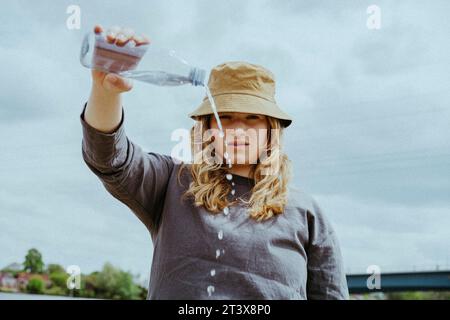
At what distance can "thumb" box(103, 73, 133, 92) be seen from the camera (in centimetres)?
126

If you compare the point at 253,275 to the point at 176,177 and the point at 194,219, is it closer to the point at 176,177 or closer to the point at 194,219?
the point at 194,219

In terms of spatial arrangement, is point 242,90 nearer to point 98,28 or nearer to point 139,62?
point 139,62

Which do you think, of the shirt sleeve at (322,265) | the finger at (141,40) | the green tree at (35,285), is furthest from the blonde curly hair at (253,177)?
the green tree at (35,285)

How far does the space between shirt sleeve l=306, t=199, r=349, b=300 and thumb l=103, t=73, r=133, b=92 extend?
1.89ft

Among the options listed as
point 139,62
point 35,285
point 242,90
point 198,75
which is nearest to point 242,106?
point 242,90

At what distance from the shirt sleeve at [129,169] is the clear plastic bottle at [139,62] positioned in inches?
4.7

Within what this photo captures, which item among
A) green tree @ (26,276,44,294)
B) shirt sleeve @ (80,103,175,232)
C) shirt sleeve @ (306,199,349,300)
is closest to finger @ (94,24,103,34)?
shirt sleeve @ (80,103,175,232)

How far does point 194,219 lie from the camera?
1.41 m

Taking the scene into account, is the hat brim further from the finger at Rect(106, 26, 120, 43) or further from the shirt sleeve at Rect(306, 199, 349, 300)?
the finger at Rect(106, 26, 120, 43)

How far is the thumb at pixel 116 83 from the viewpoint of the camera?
1261mm

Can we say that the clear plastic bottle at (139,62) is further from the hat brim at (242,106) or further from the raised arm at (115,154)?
the hat brim at (242,106)

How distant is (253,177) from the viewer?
60.6 inches

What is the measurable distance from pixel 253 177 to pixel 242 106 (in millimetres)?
190
